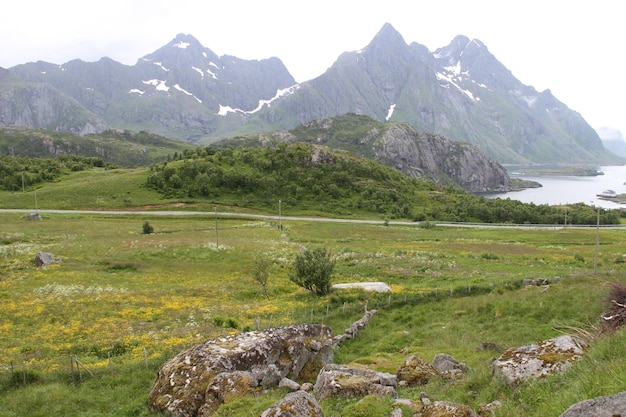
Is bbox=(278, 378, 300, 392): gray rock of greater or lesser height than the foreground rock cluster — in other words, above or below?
below

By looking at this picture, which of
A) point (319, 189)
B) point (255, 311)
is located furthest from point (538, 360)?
point (319, 189)

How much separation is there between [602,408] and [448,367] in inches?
391

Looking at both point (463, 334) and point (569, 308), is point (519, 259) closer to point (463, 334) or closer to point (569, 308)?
point (569, 308)

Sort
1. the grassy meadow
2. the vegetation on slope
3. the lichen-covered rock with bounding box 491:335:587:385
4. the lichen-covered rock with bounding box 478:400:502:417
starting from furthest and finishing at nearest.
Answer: the vegetation on slope, the grassy meadow, the lichen-covered rock with bounding box 491:335:587:385, the lichen-covered rock with bounding box 478:400:502:417

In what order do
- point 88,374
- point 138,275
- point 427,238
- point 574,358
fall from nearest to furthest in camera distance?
point 574,358 < point 88,374 < point 138,275 < point 427,238

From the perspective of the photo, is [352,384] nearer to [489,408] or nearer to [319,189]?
[489,408]

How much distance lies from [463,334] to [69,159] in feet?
731

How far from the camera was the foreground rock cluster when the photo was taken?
417 inches

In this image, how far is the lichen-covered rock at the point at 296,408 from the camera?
985cm

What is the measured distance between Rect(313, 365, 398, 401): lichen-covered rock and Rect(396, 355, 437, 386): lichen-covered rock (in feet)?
3.77

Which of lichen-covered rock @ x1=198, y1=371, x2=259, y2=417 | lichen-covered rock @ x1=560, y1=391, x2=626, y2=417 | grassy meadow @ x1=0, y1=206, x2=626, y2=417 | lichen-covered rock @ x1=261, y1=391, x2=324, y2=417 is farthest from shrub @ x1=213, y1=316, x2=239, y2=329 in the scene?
lichen-covered rock @ x1=560, y1=391, x2=626, y2=417

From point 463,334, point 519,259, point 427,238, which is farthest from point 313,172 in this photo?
point 463,334

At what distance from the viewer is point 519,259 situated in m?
53.6

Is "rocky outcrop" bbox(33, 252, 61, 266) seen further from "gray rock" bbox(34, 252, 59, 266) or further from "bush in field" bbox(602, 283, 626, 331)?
"bush in field" bbox(602, 283, 626, 331)
